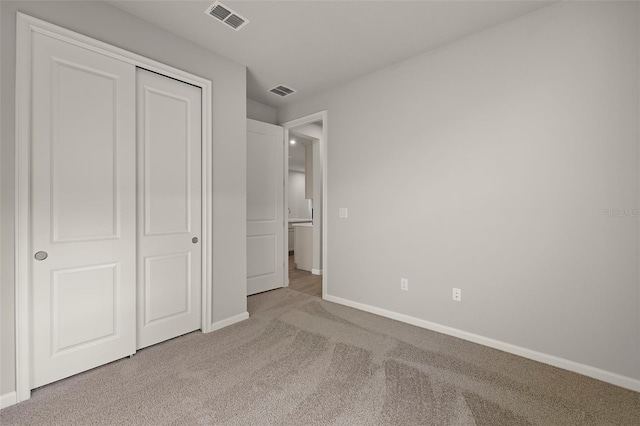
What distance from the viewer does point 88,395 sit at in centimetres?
184

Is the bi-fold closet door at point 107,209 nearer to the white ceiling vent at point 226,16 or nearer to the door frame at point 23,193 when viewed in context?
the door frame at point 23,193

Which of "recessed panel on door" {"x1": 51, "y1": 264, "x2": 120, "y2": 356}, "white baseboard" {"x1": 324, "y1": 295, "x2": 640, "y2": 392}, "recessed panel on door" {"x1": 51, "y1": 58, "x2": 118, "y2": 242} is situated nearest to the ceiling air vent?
"recessed panel on door" {"x1": 51, "y1": 58, "x2": 118, "y2": 242}

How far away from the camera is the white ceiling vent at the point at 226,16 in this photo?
2.21 m

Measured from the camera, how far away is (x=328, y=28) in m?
2.48

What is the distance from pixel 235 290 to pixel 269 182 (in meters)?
Result: 1.65

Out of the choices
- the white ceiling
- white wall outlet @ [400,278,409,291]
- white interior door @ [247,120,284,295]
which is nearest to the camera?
the white ceiling

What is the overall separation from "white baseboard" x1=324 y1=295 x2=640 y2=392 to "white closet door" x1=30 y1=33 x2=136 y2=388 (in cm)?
246

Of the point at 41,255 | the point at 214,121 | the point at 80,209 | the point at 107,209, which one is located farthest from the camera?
the point at 214,121

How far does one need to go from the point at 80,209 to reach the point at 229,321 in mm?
1638

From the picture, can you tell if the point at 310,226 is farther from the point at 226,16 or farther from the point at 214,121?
the point at 226,16

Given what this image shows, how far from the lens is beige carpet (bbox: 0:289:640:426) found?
1.66 meters

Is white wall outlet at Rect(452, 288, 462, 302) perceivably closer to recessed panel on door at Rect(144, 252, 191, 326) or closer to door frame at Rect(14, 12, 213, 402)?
recessed panel on door at Rect(144, 252, 191, 326)

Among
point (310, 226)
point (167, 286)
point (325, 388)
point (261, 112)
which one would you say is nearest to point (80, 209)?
point (167, 286)

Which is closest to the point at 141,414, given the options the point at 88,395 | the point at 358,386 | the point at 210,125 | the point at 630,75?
the point at 88,395
